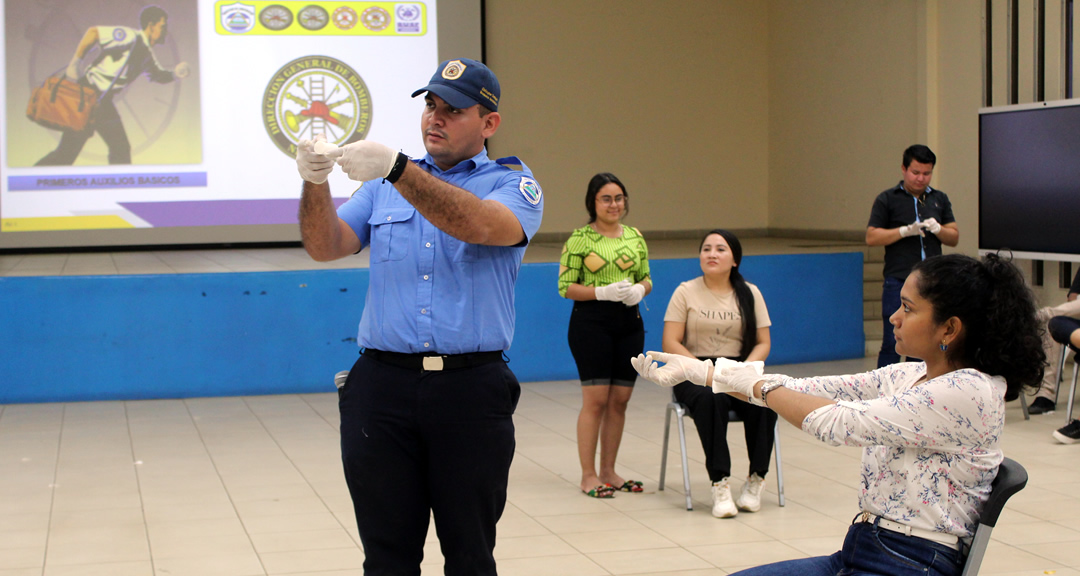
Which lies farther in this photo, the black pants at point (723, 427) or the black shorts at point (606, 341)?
the black shorts at point (606, 341)

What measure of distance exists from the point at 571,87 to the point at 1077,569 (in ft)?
28.2

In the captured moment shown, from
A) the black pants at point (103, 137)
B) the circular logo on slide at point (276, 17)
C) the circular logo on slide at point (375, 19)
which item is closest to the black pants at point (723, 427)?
the circular logo on slide at point (375, 19)

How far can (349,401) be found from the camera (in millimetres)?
2145

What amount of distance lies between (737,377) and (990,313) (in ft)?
1.53

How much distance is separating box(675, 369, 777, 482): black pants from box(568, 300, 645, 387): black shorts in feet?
1.03

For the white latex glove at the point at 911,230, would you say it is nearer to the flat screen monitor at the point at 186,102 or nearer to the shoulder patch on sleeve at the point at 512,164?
the shoulder patch on sleeve at the point at 512,164

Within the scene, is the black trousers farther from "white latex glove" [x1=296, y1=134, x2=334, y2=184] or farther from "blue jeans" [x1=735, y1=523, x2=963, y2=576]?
"white latex glove" [x1=296, y1=134, x2=334, y2=184]

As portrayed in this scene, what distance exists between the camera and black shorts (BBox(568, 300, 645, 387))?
4391 mm

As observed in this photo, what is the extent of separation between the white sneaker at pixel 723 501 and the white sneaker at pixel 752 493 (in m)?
0.05

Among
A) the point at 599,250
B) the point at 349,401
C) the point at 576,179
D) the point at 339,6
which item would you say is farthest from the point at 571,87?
the point at 349,401

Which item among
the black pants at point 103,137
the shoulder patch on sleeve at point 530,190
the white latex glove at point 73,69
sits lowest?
the shoulder patch on sleeve at point 530,190

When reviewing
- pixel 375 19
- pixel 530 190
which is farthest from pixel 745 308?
pixel 375 19

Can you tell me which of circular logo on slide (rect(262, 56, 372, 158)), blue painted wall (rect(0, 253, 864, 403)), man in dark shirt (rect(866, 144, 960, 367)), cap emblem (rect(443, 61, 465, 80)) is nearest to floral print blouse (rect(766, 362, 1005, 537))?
cap emblem (rect(443, 61, 465, 80))

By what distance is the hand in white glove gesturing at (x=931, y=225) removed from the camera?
5852mm
